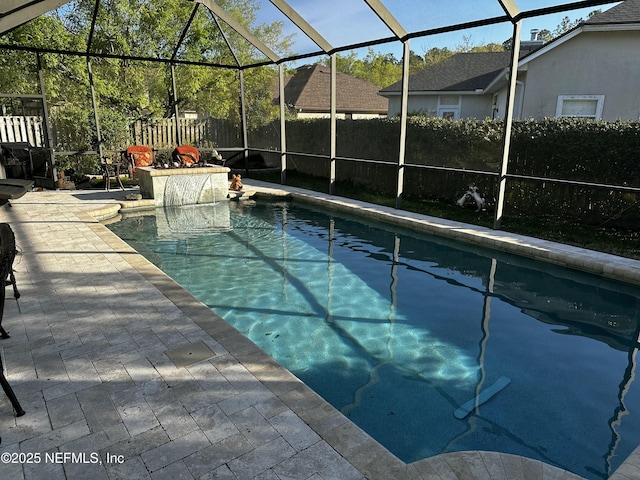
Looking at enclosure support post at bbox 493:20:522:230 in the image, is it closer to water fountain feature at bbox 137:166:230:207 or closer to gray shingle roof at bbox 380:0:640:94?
water fountain feature at bbox 137:166:230:207

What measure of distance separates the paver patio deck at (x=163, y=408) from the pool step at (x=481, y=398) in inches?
34.1

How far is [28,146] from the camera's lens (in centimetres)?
993

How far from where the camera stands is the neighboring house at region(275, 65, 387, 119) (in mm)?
19938

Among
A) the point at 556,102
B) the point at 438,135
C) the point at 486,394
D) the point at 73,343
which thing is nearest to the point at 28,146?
the point at 73,343

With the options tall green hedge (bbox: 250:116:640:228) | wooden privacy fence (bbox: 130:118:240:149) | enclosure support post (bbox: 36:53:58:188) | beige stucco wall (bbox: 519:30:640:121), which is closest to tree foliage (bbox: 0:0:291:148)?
wooden privacy fence (bbox: 130:118:240:149)

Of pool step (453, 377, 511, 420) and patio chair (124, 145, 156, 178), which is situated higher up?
patio chair (124, 145, 156, 178)

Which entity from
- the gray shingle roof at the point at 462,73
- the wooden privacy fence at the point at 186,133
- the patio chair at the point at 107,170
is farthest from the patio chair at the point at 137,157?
the gray shingle roof at the point at 462,73

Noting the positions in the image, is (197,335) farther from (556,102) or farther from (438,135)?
(556,102)

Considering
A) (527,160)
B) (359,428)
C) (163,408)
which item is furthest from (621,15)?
(163,408)

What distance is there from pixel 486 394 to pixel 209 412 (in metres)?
2.06

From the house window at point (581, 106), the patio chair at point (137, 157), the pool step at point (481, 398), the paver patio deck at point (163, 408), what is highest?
the house window at point (581, 106)

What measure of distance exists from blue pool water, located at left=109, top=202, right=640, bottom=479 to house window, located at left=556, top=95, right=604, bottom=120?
21.3ft

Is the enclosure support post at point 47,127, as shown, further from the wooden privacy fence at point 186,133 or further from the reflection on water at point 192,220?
the reflection on water at point 192,220

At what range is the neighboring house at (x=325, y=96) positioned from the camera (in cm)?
1994
